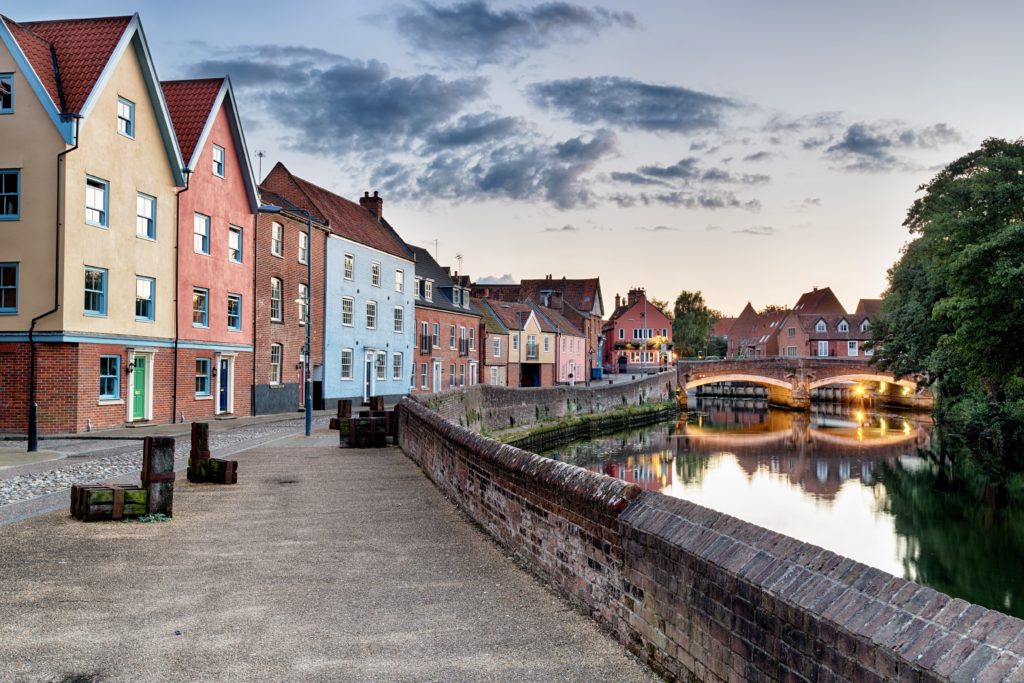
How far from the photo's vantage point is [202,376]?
28.3m

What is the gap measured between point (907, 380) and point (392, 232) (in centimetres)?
4327

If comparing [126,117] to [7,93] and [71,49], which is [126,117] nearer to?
[71,49]

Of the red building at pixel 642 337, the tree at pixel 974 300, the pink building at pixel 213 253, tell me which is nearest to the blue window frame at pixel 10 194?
the pink building at pixel 213 253

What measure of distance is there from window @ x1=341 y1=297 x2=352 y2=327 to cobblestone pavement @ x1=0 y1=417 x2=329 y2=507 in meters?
14.4

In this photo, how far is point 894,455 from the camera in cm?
3756

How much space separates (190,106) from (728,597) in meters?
29.6

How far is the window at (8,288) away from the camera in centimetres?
2212

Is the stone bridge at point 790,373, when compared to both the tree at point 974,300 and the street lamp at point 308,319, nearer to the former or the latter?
the tree at point 974,300

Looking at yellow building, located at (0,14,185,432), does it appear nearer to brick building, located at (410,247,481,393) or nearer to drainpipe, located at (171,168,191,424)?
drainpipe, located at (171,168,191,424)

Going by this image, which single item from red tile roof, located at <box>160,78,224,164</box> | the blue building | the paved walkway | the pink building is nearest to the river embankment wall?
the paved walkway

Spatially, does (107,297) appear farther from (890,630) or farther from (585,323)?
(585,323)

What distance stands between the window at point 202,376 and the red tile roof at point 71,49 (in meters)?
9.50

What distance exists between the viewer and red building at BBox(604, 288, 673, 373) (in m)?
100

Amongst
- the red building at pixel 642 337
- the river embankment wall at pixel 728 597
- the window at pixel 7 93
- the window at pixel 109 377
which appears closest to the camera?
the river embankment wall at pixel 728 597
